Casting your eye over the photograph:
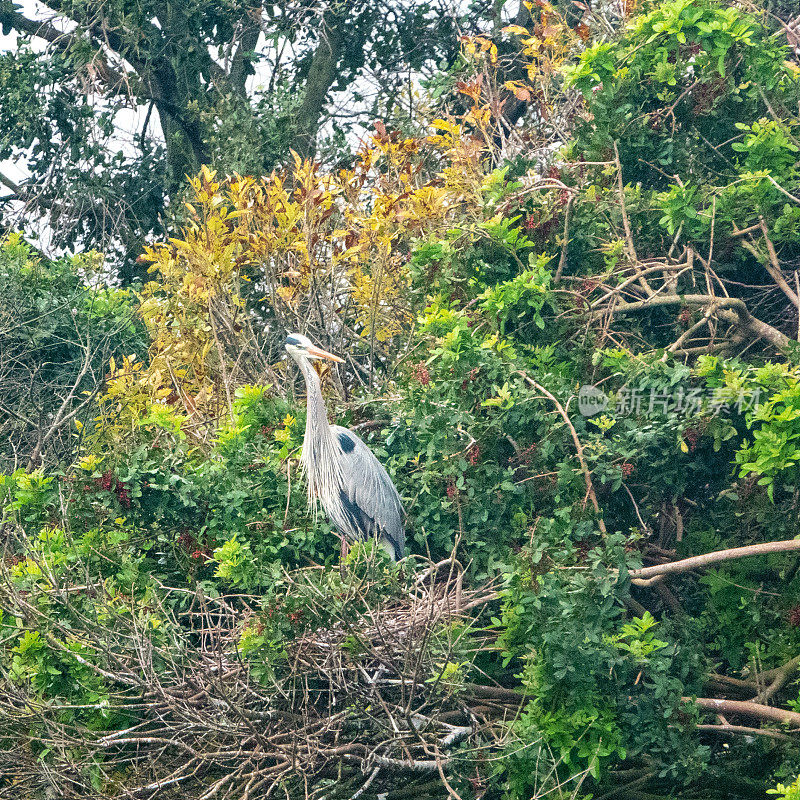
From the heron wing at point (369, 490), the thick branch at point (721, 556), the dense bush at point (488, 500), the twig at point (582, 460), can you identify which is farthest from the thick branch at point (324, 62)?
the thick branch at point (721, 556)

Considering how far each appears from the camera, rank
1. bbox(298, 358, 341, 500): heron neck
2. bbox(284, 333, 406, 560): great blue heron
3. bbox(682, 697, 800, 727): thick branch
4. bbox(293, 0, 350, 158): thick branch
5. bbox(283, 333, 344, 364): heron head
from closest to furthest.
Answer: bbox(682, 697, 800, 727): thick branch
bbox(298, 358, 341, 500): heron neck
bbox(284, 333, 406, 560): great blue heron
bbox(283, 333, 344, 364): heron head
bbox(293, 0, 350, 158): thick branch

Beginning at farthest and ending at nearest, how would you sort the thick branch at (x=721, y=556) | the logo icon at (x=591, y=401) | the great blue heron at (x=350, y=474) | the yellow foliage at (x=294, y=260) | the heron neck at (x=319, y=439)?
the yellow foliage at (x=294, y=260), the great blue heron at (x=350, y=474), the heron neck at (x=319, y=439), the logo icon at (x=591, y=401), the thick branch at (x=721, y=556)

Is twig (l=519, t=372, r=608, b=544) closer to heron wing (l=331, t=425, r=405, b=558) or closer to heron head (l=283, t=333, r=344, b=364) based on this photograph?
heron wing (l=331, t=425, r=405, b=558)

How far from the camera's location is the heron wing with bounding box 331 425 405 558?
20.4ft

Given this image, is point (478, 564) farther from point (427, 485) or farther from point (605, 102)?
point (605, 102)

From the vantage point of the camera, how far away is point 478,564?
5.61m

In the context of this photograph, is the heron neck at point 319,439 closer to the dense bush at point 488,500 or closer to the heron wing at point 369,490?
the heron wing at point 369,490

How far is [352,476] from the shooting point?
20.4 feet

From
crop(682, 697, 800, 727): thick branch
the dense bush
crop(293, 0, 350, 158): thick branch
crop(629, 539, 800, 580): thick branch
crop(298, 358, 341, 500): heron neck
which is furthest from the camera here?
crop(293, 0, 350, 158): thick branch

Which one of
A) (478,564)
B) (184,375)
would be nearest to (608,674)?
(478,564)

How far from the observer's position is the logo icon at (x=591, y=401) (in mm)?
5547

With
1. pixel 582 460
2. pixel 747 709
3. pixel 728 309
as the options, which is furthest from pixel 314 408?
pixel 747 709

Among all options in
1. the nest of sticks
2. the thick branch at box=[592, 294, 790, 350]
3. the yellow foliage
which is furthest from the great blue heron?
the thick branch at box=[592, 294, 790, 350]

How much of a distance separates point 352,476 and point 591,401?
147cm
